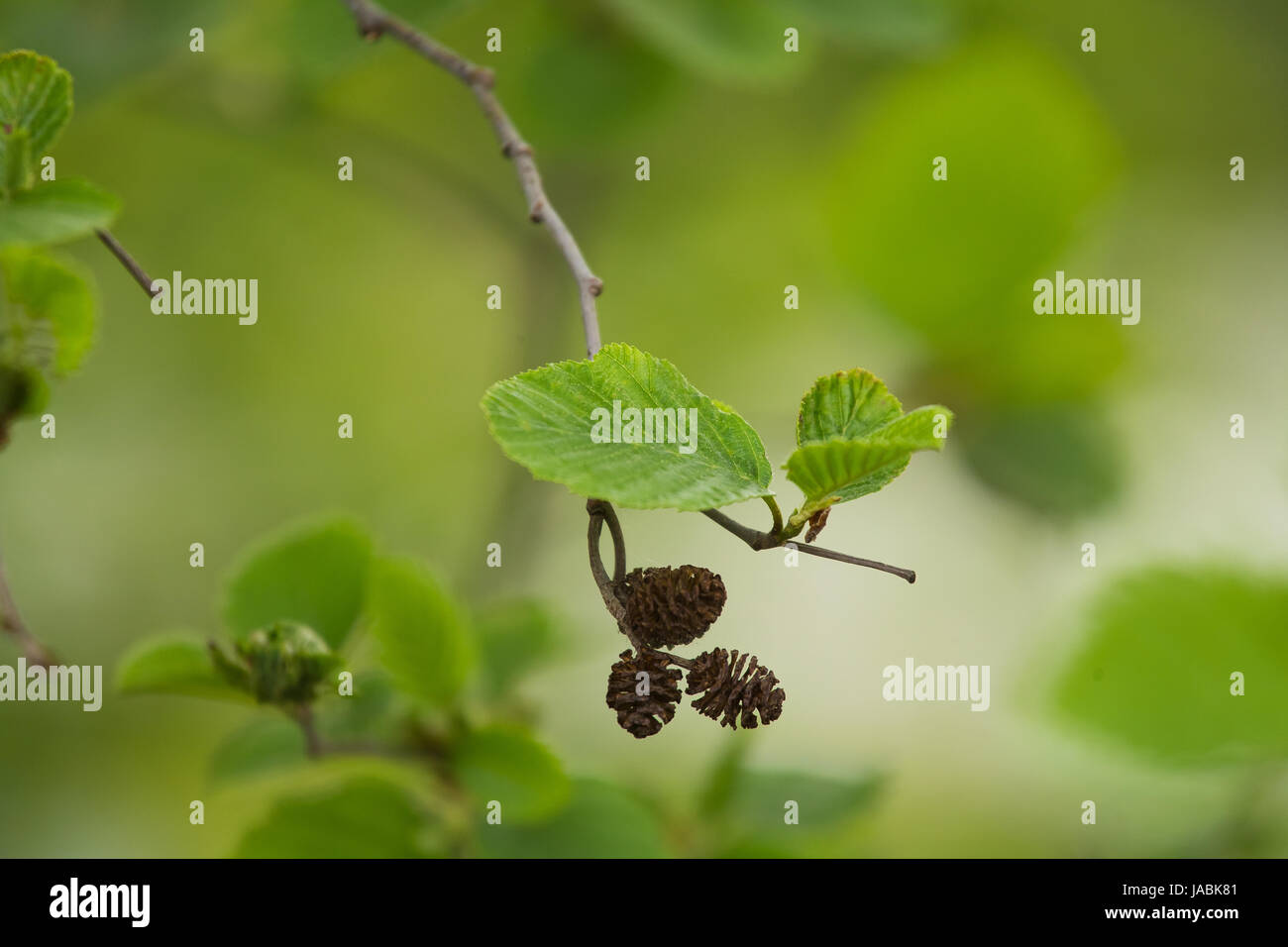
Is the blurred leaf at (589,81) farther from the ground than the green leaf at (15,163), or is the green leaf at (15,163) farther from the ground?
the blurred leaf at (589,81)

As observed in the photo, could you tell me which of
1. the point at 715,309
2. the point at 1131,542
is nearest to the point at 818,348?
the point at 715,309

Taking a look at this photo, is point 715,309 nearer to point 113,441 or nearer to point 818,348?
point 818,348

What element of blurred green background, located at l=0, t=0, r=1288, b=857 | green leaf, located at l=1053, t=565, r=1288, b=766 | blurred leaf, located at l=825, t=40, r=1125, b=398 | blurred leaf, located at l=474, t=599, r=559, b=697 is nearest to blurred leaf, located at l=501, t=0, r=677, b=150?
blurred green background, located at l=0, t=0, r=1288, b=857

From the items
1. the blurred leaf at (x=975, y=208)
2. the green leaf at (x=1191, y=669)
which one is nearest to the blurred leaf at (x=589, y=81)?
the blurred leaf at (x=975, y=208)

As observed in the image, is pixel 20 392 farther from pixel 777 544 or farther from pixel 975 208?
pixel 975 208

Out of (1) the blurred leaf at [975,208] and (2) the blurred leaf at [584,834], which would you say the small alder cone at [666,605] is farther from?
(1) the blurred leaf at [975,208]

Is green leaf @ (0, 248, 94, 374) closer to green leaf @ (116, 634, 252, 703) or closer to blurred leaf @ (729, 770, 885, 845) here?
green leaf @ (116, 634, 252, 703)

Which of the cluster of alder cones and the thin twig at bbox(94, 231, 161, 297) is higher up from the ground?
the thin twig at bbox(94, 231, 161, 297)
